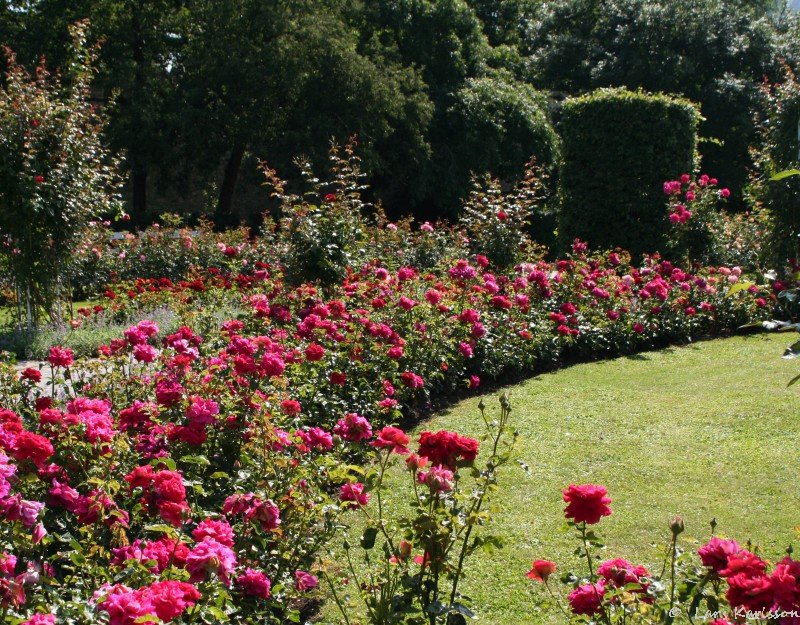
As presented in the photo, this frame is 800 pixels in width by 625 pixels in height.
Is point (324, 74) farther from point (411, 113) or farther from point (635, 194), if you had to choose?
point (635, 194)

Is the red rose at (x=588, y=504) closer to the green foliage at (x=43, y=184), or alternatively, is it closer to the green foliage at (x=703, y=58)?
the green foliage at (x=43, y=184)

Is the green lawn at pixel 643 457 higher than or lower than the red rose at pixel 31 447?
lower

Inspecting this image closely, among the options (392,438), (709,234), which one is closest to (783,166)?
(709,234)

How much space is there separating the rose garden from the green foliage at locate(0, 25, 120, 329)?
32 mm

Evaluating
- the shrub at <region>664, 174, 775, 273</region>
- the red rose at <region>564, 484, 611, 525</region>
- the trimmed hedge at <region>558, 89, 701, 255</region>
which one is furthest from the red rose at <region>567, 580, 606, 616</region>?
the trimmed hedge at <region>558, 89, 701, 255</region>

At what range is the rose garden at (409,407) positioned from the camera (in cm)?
221

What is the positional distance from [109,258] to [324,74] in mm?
9668

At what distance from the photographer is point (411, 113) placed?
20859 mm

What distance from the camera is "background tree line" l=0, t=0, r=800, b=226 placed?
19359mm

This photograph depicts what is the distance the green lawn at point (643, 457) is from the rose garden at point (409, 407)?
0.02m

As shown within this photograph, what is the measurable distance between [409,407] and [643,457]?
4.90 ft

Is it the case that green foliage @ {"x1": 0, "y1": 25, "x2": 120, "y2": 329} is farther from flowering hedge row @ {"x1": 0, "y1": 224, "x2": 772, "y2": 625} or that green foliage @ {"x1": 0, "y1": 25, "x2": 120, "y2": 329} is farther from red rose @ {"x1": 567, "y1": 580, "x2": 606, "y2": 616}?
red rose @ {"x1": 567, "y1": 580, "x2": 606, "y2": 616}

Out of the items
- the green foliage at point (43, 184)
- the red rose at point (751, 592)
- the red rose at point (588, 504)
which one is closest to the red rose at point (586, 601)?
the red rose at point (588, 504)

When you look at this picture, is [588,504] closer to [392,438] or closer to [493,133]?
[392,438]
